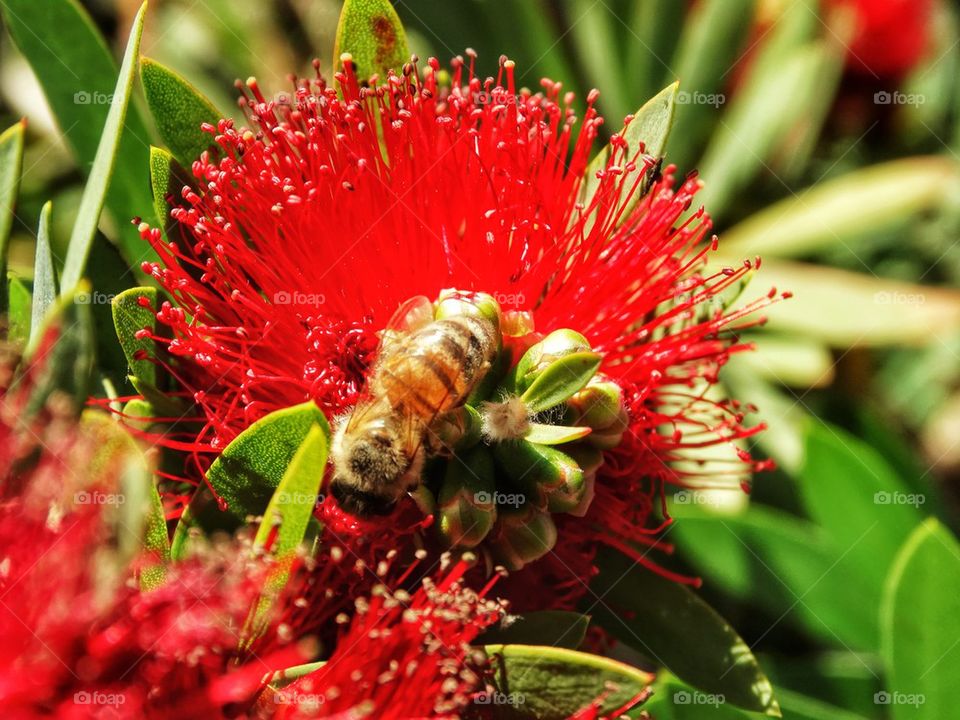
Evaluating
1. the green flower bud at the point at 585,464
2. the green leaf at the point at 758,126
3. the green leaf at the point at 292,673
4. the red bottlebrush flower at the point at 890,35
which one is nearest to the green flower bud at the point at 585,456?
the green flower bud at the point at 585,464

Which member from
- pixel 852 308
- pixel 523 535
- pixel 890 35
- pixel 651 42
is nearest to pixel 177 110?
pixel 523 535

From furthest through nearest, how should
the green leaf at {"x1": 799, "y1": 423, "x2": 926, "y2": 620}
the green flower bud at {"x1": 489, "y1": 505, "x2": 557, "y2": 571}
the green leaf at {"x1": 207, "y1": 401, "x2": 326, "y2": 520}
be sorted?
1. the green leaf at {"x1": 799, "y1": 423, "x2": 926, "y2": 620}
2. the green flower bud at {"x1": 489, "y1": 505, "x2": 557, "y2": 571}
3. the green leaf at {"x1": 207, "y1": 401, "x2": 326, "y2": 520}

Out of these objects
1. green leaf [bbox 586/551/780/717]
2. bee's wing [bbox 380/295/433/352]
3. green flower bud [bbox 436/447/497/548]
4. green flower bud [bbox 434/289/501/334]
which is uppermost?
green flower bud [bbox 434/289/501/334]

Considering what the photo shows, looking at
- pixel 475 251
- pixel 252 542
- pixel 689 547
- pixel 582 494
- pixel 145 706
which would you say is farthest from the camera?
pixel 689 547

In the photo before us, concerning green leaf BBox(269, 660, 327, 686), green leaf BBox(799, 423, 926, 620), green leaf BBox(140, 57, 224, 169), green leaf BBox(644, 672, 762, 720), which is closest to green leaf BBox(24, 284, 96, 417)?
green leaf BBox(269, 660, 327, 686)

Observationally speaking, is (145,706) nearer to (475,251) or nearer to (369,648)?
(369,648)

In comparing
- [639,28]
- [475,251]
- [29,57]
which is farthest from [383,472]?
[639,28]

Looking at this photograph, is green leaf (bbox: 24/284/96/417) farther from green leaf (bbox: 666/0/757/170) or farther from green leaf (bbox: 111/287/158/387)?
green leaf (bbox: 666/0/757/170)
